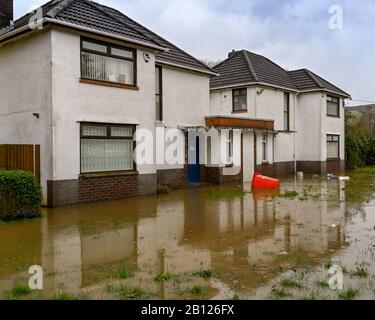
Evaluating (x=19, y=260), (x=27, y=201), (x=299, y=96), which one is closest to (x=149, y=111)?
(x=27, y=201)

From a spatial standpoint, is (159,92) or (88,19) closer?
(88,19)

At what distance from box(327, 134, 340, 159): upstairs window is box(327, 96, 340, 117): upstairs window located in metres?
1.55

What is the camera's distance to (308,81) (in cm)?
2720

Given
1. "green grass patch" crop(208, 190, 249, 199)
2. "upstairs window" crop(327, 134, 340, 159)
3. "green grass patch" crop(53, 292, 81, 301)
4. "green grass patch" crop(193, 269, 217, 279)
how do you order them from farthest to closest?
1. "upstairs window" crop(327, 134, 340, 159)
2. "green grass patch" crop(208, 190, 249, 199)
3. "green grass patch" crop(193, 269, 217, 279)
4. "green grass patch" crop(53, 292, 81, 301)

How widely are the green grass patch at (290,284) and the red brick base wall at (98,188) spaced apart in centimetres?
862

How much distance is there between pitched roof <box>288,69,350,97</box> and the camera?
1047 inches

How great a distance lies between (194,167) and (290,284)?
1438 centimetres

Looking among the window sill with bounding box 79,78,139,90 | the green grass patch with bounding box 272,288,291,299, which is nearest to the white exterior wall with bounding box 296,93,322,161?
the window sill with bounding box 79,78,139,90

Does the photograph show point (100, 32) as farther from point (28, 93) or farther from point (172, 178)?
→ point (172, 178)

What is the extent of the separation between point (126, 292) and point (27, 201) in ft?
20.4

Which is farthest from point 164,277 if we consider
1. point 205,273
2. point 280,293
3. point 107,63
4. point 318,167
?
point 318,167

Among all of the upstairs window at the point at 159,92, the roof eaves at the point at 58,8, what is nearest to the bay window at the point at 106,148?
the upstairs window at the point at 159,92

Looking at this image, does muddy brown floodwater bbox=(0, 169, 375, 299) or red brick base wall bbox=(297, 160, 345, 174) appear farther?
red brick base wall bbox=(297, 160, 345, 174)

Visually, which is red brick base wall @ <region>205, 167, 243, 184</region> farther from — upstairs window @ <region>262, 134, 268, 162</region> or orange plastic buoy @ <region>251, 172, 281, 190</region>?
upstairs window @ <region>262, 134, 268, 162</region>
